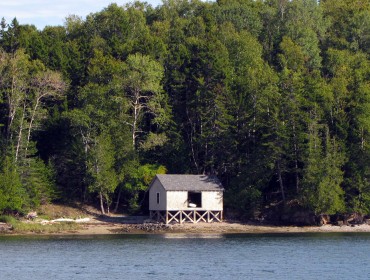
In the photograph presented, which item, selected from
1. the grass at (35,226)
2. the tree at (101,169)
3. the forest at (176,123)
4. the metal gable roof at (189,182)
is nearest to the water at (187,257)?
the grass at (35,226)

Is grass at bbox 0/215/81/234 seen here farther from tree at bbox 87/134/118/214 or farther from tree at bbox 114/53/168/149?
tree at bbox 114/53/168/149

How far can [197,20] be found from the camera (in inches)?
4126

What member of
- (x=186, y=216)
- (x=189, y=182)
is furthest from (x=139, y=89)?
(x=186, y=216)

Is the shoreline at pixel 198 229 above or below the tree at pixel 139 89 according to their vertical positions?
below

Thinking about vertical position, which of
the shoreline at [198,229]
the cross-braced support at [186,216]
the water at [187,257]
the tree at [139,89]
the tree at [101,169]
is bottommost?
the water at [187,257]

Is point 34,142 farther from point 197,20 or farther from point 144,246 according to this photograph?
point 197,20

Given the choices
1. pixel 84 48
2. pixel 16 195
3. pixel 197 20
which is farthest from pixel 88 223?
pixel 197 20

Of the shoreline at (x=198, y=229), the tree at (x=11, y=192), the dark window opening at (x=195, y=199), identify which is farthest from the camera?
the dark window opening at (x=195, y=199)

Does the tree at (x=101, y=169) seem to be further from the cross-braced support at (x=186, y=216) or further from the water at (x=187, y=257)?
the water at (x=187, y=257)

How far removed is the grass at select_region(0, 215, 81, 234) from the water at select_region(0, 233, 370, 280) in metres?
2.42

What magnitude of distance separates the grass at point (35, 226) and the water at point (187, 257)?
7.93 feet

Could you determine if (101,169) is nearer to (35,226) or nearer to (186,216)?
(186,216)

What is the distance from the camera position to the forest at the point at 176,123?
7725cm

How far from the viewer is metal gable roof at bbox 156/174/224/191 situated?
76500mm
